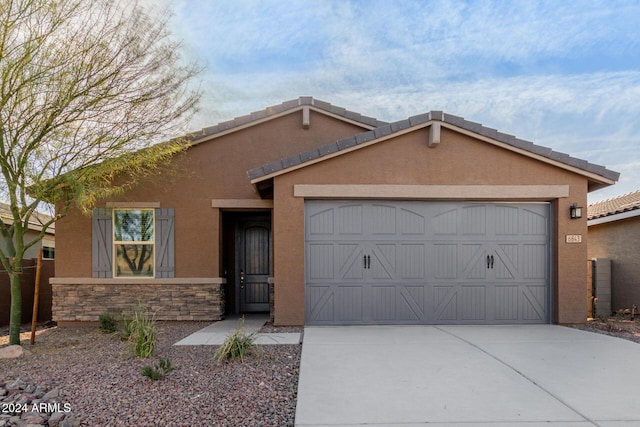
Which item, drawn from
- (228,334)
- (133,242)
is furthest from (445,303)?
(133,242)

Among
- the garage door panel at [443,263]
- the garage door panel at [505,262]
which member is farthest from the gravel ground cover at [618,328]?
the garage door panel at [443,263]

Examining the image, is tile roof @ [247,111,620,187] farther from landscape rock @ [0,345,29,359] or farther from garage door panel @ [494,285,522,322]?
landscape rock @ [0,345,29,359]

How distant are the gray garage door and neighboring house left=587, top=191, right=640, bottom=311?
3576 mm

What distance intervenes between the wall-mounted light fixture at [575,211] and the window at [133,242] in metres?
8.78

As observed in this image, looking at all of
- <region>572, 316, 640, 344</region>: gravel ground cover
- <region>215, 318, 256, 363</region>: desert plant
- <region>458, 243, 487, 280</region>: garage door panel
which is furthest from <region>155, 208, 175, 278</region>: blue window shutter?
<region>572, 316, 640, 344</region>: gravel ground cover

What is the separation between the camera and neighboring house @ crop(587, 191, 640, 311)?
10.1 m

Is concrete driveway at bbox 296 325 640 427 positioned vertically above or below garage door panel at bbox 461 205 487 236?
below

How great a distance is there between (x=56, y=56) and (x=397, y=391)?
7001 millimetres

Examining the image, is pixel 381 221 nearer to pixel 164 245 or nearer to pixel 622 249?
pixel 164 245

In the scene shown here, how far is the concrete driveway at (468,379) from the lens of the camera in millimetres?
3783

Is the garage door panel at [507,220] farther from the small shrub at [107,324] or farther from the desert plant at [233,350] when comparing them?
the small shrub at [107,324]

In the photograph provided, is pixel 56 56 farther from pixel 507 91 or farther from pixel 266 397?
pixel 507 91

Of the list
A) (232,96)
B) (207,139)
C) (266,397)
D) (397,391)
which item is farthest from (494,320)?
(232,96)

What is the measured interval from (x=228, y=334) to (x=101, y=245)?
391 centimetres
